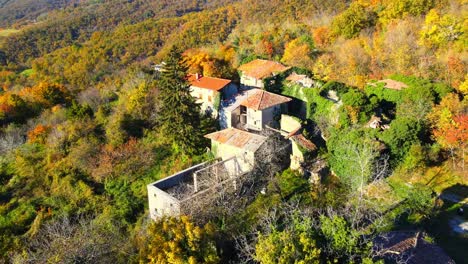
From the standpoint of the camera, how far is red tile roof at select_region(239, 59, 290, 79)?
1469 inches

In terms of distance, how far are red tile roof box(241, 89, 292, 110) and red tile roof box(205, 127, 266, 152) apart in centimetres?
241

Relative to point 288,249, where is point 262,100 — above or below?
below

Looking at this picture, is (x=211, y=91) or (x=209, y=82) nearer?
(x=211, y=91)

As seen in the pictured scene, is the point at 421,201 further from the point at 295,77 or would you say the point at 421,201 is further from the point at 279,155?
the point at 295,77

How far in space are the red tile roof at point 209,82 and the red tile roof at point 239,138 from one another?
4.87 metres

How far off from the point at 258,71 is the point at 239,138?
11753 mm

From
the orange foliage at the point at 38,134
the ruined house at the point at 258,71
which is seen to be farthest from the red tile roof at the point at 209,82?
the orange foliage at the point at 38,134

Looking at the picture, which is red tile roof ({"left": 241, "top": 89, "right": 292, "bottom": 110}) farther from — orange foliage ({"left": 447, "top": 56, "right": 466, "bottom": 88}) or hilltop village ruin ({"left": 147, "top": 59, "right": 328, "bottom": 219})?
orange foliage ({"left": 447, "top": 56, "right": 466, "bottom": 88})

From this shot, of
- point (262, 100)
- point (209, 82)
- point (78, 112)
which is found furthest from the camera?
point (78, 112)

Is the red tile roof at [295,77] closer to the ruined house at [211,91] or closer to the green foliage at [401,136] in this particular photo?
the ruined house at [211,91]

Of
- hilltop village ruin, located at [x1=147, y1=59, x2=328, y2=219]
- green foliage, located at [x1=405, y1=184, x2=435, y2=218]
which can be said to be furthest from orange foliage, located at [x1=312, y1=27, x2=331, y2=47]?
green foliage, located at [x1=405, y1=184, x2=435, y2=218]

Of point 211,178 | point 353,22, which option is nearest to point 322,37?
point 353,22

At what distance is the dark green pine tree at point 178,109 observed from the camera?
99.7 ft

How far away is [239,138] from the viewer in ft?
94.9
